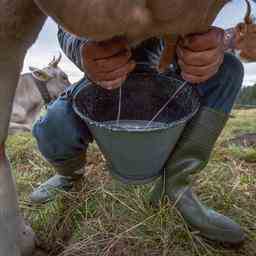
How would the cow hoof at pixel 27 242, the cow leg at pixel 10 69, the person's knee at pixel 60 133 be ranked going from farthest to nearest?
the person's knee at pixel 60 133 < the cow hoof at pixel 27 242 < the cow leg at pixel 10 69

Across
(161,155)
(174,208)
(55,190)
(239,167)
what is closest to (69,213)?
(55,190)

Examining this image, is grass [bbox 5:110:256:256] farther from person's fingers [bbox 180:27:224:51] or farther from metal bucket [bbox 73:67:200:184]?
person's fingers [bbox 180:27:224:51]

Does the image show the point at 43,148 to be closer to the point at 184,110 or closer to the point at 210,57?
the point at 184,110

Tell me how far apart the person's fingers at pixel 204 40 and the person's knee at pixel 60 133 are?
1.87 ft

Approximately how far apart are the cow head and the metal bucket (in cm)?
319

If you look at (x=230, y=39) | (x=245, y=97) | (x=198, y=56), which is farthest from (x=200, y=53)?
(x=245, y=97)

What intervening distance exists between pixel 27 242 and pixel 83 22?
0.79 meters

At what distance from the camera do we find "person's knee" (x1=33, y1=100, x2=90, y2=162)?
51.7 inches

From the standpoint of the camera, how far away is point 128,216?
1.34 metres

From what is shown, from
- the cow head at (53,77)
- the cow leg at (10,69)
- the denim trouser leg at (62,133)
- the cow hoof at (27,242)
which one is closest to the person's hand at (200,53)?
the cow leg at (10,69)

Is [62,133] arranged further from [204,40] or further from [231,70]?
[204,40]

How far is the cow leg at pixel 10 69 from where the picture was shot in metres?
0.77

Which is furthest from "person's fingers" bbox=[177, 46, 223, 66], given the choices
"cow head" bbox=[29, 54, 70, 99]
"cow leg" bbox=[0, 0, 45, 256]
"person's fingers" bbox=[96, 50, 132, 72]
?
"cow head" bbox=[29, 54, 70, 99]

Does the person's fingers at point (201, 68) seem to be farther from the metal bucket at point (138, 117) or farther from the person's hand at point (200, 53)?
the metal bucket at point (138, 117)
